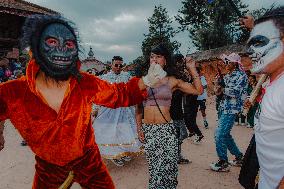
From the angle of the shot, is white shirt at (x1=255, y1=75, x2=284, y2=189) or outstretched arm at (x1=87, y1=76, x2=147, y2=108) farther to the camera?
outstretched arm at (x1=87, y1=76, x2=147, y2=108)

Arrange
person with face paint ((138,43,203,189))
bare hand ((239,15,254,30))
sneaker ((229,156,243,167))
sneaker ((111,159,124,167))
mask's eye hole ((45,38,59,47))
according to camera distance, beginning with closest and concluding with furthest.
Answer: mask's eye hole ((45,38,59,47)) < bare hand ((239,15,254,30)) < person with face paint ((138,43,203,189)) < sneaker ((229,156,243,167)) < sneaker ((111,159,124,167))

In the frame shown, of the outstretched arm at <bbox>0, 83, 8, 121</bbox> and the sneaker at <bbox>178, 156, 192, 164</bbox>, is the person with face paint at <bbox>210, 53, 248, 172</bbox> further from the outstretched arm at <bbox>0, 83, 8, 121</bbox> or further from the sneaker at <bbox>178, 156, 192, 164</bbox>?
the outstretched arm at <bbox>0, 83, 8, 121</bbox>

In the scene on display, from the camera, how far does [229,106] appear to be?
5.37 metres

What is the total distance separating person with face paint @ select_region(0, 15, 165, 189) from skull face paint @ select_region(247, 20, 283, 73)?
77 centimetres

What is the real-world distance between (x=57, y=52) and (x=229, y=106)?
3477 millimetres

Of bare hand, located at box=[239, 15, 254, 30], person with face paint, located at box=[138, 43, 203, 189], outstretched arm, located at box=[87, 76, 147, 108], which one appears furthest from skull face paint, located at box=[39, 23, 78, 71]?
bare hand, located at box=[239, 15, 254, 30]

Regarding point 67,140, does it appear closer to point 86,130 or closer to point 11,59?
point 86,130

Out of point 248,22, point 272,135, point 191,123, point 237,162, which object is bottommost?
point 237,162

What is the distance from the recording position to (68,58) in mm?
2686

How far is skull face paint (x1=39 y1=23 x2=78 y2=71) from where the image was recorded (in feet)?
8.72

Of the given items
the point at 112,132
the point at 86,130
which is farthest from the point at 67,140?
the point at 112,132

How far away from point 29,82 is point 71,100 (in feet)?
1.17

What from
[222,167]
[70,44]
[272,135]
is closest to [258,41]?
[272,135]

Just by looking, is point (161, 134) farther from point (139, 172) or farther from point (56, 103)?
point (139, 172)
